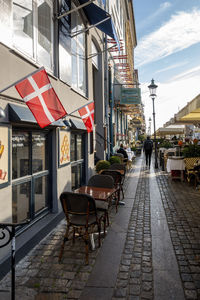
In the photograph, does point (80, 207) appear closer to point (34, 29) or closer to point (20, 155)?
point (20, 155)

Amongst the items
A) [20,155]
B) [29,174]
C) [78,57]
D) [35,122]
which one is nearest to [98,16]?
[78,57]

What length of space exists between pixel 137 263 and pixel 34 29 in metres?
4.99

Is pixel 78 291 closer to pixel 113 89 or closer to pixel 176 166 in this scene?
pixel 176 166

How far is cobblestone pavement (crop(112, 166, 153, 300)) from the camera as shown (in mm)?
3055

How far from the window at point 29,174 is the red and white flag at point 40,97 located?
1.12 meters

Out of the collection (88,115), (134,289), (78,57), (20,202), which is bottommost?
(134,289)

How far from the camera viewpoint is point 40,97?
132 inches

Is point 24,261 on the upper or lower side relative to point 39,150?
lower

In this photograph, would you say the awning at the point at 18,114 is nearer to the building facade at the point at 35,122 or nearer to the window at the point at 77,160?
the building facade at the point at 35,122

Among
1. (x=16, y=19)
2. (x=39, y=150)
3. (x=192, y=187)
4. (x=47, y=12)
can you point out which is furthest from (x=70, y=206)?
(x=192, y=187)

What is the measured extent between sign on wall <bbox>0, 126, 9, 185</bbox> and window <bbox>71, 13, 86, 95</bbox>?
14.6 ft

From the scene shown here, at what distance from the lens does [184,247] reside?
4270 mm

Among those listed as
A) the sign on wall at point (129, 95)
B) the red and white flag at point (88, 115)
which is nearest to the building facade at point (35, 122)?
the red and white flag at point (88, 115)

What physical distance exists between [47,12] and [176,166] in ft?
26.9
